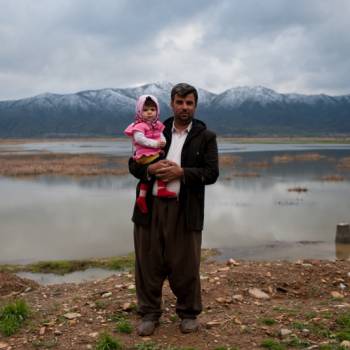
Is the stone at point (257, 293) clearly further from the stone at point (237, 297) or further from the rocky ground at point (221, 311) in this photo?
the stone at point (237, 297)

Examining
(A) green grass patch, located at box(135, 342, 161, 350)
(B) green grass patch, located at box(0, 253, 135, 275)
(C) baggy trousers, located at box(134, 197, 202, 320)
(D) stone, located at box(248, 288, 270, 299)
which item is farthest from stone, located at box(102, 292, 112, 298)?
(B) green grass patch, located at box(0, 253, 135, 275)

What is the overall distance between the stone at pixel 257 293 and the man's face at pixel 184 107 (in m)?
3.04

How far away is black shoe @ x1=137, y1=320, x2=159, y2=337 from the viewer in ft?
16.5

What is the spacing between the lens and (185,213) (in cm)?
488

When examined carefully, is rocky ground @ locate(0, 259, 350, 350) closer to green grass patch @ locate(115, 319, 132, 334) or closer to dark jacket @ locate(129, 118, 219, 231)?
green grass patch @ locate(115, 319, 132, 334)

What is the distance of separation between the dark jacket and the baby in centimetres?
9

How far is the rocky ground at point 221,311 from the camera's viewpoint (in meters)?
4.93

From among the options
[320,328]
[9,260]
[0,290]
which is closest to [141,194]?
[320,328]

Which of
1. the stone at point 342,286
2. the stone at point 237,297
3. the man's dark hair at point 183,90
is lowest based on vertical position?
the stone at point 342,286

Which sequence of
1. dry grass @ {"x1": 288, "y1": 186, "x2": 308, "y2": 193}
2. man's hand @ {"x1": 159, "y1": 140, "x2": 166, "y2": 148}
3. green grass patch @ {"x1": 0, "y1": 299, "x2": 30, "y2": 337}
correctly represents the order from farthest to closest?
dry grass @ {"x1": 288, "y1": 186, "x2": 308, "y2": 193}, green grass patch @ {"x1": 0, "y1": 299, "x2": 30, "y2": 337}, man's hand @ {"x1": 159, "y1": 140, "x2": 166, "y2": 148}

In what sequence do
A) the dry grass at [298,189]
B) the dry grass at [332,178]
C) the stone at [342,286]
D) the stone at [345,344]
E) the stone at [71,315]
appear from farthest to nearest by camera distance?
1. the dry grass at [332,178]
2. the dry grass at [298,189]
3. the stone at [342,286]
4. the stone at [71,315]
5. the stone at [345,344]

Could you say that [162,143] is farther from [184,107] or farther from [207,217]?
[207,217]

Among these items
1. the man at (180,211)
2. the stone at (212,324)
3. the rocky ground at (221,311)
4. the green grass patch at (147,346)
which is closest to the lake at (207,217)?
the rocky ground at (221,311)

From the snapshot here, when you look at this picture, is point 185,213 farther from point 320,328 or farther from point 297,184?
point 297,184
